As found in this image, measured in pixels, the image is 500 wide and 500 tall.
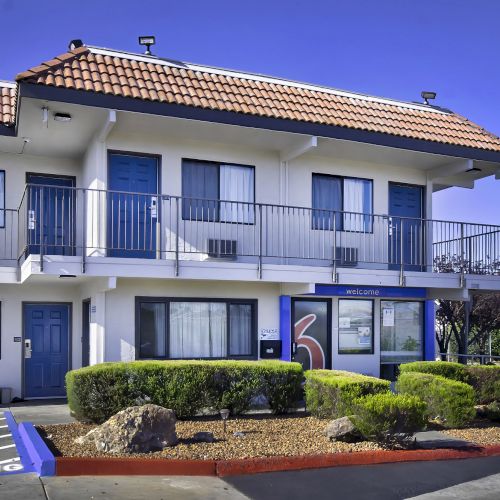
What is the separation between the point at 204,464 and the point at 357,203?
979cm

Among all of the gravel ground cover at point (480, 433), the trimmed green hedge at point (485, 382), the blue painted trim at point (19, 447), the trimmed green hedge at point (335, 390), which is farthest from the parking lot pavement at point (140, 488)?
the trimmed green hedge at point (485, 382)

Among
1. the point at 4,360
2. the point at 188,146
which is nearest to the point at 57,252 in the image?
the point at 4,360

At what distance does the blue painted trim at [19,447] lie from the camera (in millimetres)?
8384

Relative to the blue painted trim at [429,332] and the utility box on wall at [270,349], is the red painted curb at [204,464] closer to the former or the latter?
the utility box on wall at [270,349]

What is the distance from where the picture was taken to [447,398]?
39.5ft

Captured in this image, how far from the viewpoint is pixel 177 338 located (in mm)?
14633

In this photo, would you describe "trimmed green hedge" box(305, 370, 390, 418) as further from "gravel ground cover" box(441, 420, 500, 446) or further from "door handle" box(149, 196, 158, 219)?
"door handle" box(149, 196, 158, 219)

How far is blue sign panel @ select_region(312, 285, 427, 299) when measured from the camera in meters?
15.2

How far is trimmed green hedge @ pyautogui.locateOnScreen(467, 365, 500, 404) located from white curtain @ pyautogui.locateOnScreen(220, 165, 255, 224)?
5778 millimetres

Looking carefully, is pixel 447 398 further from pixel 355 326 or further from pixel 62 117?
pixel 62 117

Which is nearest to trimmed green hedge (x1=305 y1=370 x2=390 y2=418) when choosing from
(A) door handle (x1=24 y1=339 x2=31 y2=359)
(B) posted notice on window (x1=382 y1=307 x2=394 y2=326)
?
(B) posted notice on window (x1=382 y1=307 x2=394 y2=326)

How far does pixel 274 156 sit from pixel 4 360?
771 centimetres

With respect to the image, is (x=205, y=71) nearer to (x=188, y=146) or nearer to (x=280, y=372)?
(x=188, y=146)

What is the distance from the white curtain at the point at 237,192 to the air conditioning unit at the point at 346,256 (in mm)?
2329
